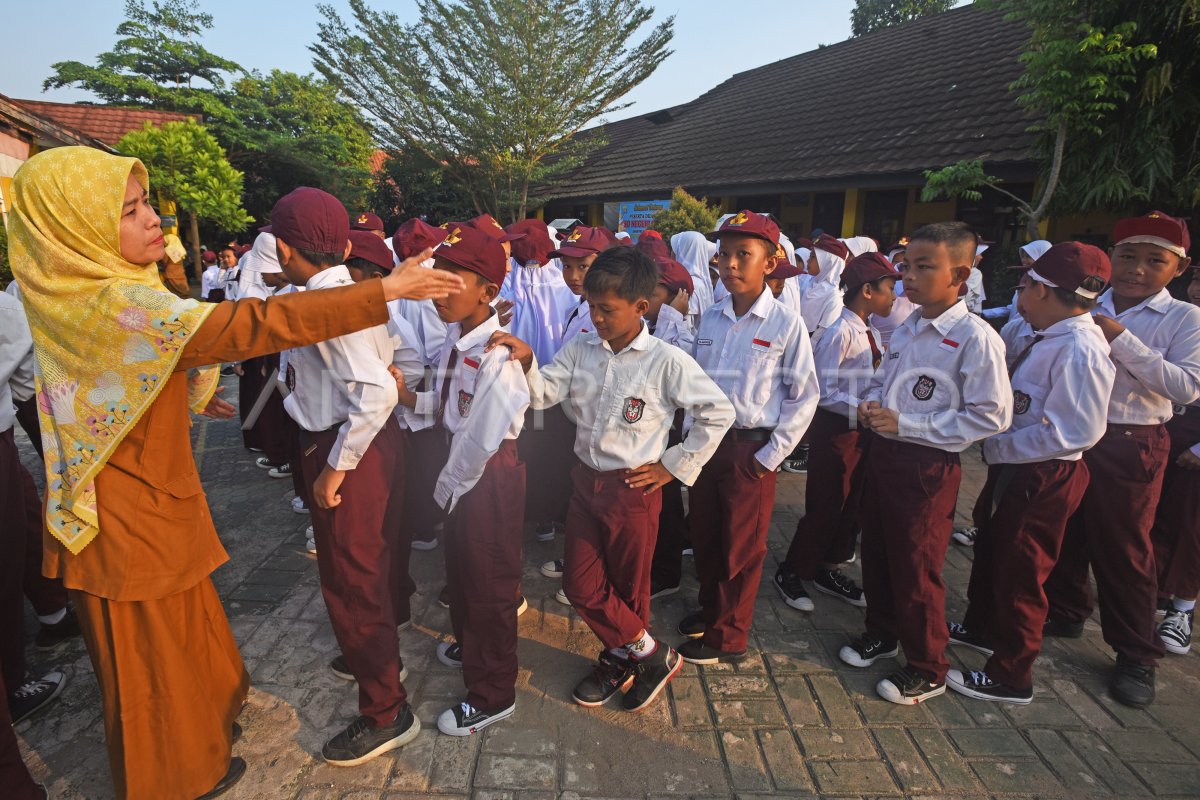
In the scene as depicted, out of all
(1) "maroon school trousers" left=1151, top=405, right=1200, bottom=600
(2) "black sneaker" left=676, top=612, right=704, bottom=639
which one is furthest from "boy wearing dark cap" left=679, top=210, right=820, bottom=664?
(1) "maroon school trousers" left=1151, top=405, right=1200, bottom=600

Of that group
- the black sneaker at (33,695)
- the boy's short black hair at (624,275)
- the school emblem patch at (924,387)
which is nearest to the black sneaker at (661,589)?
the school emblem patch at (924,387)

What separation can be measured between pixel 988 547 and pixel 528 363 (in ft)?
8.07

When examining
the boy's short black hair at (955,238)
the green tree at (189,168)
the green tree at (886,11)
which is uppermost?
the green tree at (886,11)

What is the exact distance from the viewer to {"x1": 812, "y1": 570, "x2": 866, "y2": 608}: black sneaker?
3.58 m

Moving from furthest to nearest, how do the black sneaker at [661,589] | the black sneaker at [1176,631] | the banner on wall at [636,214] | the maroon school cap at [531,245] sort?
the banner on wall at [636,214]
the maroon school cap at [531,245]
the black sneaker at [661,589]
the black sneaker at [1176,631]

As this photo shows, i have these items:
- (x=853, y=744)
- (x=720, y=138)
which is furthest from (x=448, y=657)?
(x=720, y=138)

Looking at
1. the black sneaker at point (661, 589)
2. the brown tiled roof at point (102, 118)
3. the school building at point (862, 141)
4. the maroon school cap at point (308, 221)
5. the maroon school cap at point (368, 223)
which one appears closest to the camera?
the maroon school cap at point (308, 221)

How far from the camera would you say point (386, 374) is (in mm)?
2189

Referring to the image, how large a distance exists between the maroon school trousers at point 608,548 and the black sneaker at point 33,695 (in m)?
2.33

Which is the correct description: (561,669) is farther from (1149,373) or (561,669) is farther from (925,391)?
(1149,373)

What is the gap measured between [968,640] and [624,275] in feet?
8.70

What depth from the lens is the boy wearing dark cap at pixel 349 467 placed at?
2.15m

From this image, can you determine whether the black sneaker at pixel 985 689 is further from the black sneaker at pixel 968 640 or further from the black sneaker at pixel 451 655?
the black sneaker at pixel 451 655

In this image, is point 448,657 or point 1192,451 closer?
point 448,657
